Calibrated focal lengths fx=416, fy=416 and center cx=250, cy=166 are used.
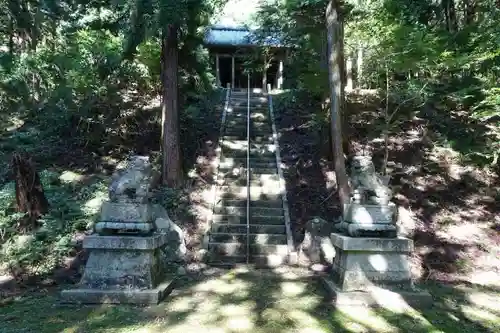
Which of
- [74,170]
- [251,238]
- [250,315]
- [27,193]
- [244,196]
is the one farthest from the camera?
[74,170]

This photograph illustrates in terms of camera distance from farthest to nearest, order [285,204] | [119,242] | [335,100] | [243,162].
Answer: [243,162]
[285,204]
[335,100]
[119,242]

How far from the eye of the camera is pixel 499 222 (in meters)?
8.23

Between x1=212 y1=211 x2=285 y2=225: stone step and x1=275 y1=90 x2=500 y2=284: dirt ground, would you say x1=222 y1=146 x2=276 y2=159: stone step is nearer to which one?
x1=275 y1=90 x2=500 y2=284: dirt ground

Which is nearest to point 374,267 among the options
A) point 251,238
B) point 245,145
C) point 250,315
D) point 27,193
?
point 250,315

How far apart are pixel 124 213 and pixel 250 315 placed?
6.46 ft

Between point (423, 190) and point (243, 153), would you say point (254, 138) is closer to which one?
point (243, 153)

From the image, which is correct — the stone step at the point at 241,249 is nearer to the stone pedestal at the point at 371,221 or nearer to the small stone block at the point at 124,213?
the stone pedestal at the point at 371,221

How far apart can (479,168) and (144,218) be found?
26.5ft

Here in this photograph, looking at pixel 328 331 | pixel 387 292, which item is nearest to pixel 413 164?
pixel 387 292

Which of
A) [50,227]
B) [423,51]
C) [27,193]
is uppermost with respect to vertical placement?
[423,51]

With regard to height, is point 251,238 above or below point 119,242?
below

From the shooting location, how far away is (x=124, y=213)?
5.16 m

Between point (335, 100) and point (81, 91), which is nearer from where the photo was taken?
point (335, 100)

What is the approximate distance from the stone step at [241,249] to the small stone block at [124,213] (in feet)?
9.32
